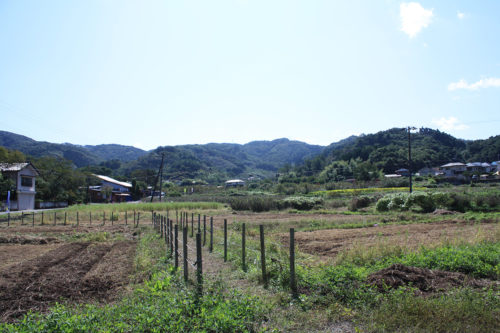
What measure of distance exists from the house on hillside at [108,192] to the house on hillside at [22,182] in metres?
24.6

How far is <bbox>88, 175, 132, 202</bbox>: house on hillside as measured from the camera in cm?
7432

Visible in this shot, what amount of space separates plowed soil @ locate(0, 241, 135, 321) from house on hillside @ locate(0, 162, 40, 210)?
38.0 metres

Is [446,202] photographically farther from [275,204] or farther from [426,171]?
[426,171]

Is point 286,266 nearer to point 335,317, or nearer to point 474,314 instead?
point 335,317

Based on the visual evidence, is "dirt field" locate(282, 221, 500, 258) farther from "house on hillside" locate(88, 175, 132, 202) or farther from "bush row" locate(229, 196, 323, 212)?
"house on hillside" locate(88, 175, 132, 202)

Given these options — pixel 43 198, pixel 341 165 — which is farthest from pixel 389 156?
pixel 43 198

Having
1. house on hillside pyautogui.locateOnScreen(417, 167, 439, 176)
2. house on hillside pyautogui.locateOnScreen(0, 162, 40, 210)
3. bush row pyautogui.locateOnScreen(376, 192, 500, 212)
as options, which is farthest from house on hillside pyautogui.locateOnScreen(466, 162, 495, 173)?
house on hillside pyautogui.locateOnScreen(0, 162, 40, 210)

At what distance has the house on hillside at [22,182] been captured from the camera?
145 feet

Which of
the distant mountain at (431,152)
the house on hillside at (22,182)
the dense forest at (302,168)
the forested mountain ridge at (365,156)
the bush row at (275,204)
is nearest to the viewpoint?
the bush row at (275,204)

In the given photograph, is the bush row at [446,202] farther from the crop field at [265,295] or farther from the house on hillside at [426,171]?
the house on hillside at [426,171]

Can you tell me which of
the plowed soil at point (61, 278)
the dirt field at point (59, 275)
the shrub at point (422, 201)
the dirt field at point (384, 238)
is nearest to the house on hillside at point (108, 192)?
the dirt field at point (59, 275)

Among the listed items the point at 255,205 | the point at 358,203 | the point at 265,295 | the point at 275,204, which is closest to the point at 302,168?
the point at 275,204

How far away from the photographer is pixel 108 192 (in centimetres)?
7362

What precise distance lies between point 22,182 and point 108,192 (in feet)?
91.1
